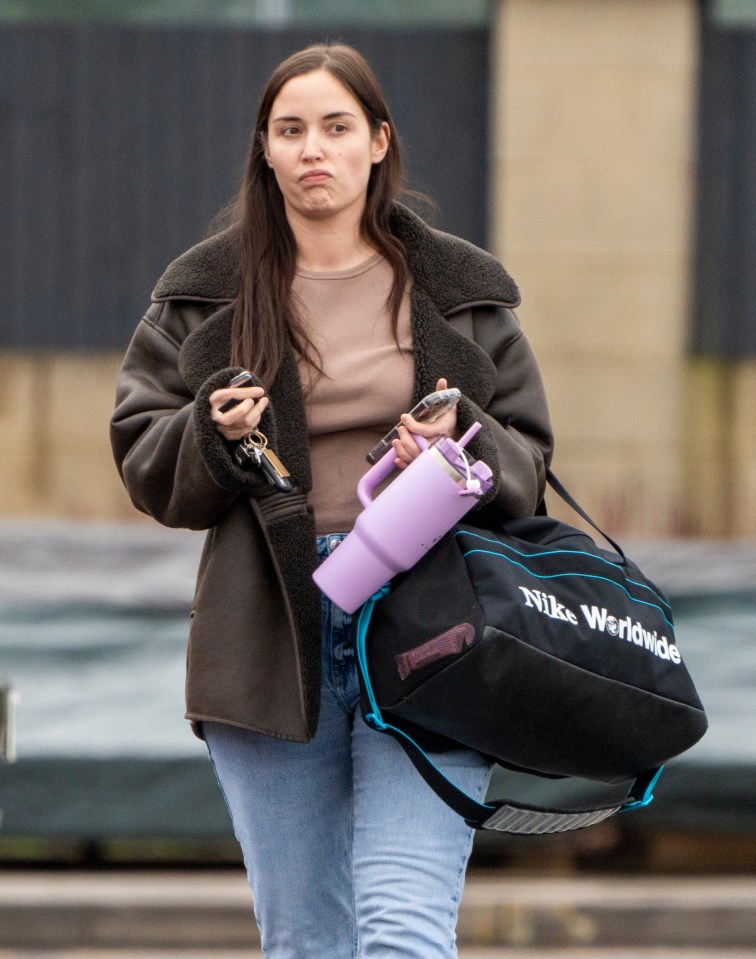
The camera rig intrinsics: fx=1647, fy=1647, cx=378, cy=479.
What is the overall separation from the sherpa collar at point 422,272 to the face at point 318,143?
0.16 metres

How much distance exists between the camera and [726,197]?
7.71m

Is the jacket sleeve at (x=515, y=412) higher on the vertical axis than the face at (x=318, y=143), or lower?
lower

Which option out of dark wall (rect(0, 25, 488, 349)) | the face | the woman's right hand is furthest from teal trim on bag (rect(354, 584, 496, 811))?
dark wall (rect(0, 25, 488, 349))

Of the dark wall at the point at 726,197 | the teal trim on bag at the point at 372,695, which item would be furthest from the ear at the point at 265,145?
the dark wall at the point at 726,197

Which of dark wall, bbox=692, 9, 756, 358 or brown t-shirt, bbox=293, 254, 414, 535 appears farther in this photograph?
dark wall, bbox=692, 9, 756, 358

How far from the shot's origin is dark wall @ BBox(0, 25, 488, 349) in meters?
7.71

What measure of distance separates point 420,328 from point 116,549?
3848 mm

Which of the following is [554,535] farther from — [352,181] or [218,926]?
[218,926]

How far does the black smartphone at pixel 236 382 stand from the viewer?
2510 millimetres

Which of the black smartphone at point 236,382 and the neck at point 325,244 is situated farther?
the neck at point 325,244

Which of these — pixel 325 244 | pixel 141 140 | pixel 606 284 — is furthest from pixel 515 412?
pixel 141 140

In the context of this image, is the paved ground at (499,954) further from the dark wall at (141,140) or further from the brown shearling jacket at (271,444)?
the dark wall at (141,140)

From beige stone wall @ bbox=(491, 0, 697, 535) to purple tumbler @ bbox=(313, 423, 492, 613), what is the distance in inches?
203

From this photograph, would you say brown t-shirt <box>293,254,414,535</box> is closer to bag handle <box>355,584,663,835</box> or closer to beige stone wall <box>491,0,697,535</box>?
bag handle <box>355,584,663,835</box>
